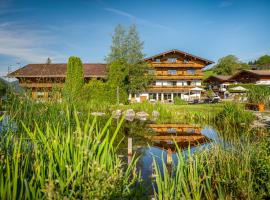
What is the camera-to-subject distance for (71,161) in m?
2.27

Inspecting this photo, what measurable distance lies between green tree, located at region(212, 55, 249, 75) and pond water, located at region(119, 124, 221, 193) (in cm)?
6615

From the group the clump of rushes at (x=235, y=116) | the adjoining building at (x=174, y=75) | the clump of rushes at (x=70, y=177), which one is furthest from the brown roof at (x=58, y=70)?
the clump of rushes at (x=70, y=177)

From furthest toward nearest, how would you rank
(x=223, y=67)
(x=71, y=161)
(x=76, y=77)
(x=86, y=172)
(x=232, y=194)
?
1. (x=223, y=67)
2. (x=76, y=77)
3. (x=232, y=194)
4. (x=71, y=161)
5. (x=86, y=172)

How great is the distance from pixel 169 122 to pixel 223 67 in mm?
66369

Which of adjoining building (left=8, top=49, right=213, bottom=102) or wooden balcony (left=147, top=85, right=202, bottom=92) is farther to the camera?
wooden balcony (left=147, top=85, right=202, bottom=92)

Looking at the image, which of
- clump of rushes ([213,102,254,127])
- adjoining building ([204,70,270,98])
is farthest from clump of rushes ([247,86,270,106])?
adjoining building ([204,70,270,98])

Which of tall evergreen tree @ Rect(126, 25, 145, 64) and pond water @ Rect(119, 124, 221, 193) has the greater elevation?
tall evergreen tree @ Rect(126, 25, 145, 64)

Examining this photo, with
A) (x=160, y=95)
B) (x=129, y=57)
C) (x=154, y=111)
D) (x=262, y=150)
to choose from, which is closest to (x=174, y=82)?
(x=160, y=95)

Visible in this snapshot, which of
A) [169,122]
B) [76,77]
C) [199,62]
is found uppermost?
[199,62]

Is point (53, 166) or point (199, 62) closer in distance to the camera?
point (53, 166)

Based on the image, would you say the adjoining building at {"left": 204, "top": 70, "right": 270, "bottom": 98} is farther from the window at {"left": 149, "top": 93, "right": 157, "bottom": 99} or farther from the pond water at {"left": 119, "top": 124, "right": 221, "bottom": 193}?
the pond water at {"left": 119, "top": 124, "right": 221, "bottom": 193}

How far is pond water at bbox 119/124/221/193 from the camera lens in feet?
24.3

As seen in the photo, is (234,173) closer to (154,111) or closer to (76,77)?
(154,111)

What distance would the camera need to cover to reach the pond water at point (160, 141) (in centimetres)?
739
